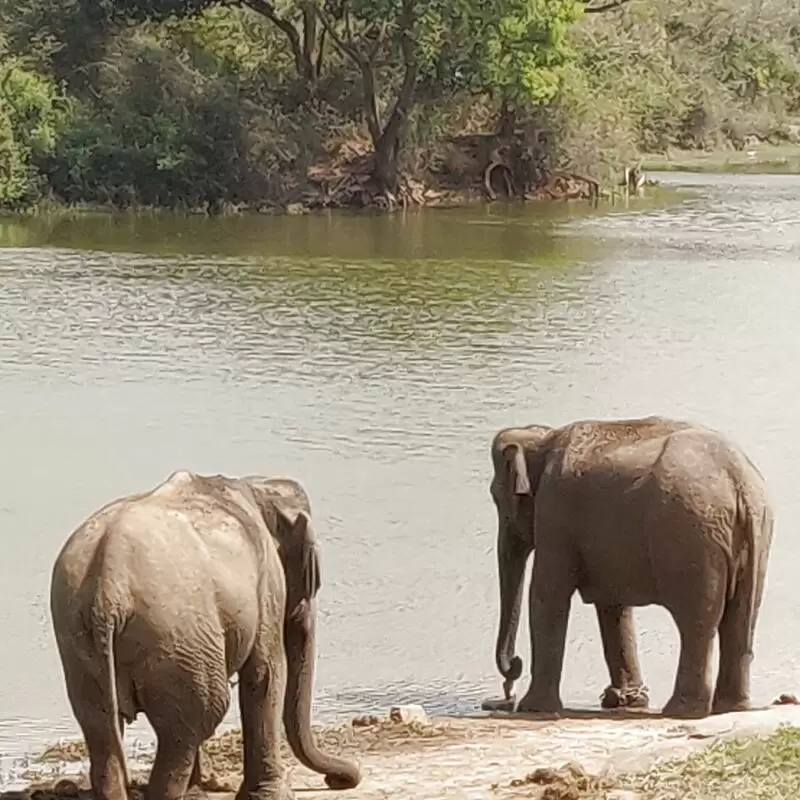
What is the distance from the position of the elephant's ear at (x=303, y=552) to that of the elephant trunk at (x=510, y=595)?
6.35 feet

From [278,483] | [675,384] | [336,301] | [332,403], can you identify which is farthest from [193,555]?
[336,301]

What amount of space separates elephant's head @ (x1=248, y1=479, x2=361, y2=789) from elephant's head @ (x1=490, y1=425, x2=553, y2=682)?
167 centimetres

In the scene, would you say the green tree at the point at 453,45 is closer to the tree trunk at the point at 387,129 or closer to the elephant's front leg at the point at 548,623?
the tree trunk at the point at 387,129

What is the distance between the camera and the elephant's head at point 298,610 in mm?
5789

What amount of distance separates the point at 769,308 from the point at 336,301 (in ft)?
15.2

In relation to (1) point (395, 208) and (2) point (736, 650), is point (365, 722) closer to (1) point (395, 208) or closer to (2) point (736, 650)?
(2) point (736, 650)

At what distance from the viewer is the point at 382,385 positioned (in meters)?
16.6

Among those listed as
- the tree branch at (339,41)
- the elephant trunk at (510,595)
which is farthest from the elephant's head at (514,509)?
the tree branch at (339,41)

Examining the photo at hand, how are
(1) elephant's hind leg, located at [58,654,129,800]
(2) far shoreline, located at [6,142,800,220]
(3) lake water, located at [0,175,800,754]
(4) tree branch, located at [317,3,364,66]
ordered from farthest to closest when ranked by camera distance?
1. (4) tree branch, located at [317,3,364,66]
2. (2) far shoreline, located at [6,142,800,220]
3. (3) lake water, located at [0,175,800,754]
4. (1) elephant's hind leg, located at [58,654,129,800]

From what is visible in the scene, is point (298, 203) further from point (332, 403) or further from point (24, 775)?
point (24, 775)

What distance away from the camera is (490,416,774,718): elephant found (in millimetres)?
7023

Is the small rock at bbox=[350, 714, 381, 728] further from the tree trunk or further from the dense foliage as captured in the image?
the tree trunk

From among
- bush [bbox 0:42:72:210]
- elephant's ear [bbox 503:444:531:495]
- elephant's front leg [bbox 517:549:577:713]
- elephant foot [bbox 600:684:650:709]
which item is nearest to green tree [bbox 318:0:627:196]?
bush [bbox 0:42:72:210]

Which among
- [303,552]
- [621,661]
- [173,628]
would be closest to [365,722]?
[621,661]
